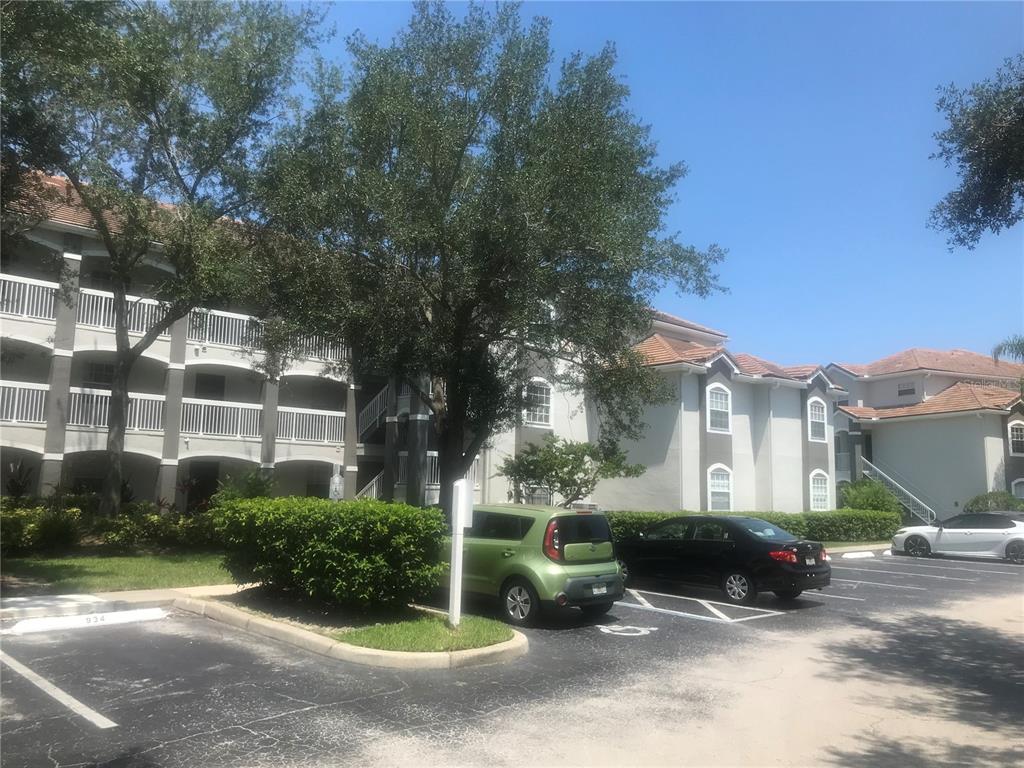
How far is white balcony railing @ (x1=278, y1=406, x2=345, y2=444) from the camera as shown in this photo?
24.4 m

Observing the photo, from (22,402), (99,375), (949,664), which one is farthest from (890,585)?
(99,375)

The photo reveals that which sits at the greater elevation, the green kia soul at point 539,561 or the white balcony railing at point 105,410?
the white balcony railing at point 105,410

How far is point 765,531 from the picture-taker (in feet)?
43.4

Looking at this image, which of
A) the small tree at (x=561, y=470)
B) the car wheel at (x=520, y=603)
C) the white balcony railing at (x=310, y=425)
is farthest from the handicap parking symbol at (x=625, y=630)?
the white balcony railing at (x=310, y=425)

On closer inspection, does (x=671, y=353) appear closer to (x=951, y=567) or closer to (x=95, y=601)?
(x=951, y=567)

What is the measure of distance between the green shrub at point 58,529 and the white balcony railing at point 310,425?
26.1 ft

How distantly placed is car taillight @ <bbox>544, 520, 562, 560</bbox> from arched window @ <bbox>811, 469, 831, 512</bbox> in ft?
74.5

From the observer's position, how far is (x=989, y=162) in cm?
972

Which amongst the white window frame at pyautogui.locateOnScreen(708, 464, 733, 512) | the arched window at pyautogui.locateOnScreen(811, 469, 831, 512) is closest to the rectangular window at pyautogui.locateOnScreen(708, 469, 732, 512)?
the white window frame at pyautogui.locateOnScreen(708, 464, 733, 512)

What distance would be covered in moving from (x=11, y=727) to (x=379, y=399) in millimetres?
20176

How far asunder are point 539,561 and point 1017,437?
31.0 meters

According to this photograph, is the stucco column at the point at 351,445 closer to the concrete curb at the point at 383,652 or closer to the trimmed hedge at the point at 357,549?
the trimmed hedge at the point at 357,549

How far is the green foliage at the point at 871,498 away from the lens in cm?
2984

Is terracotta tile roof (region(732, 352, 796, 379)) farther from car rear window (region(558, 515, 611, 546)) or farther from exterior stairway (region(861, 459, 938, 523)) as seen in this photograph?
car rear window (region(558, 515, 611, 546))
